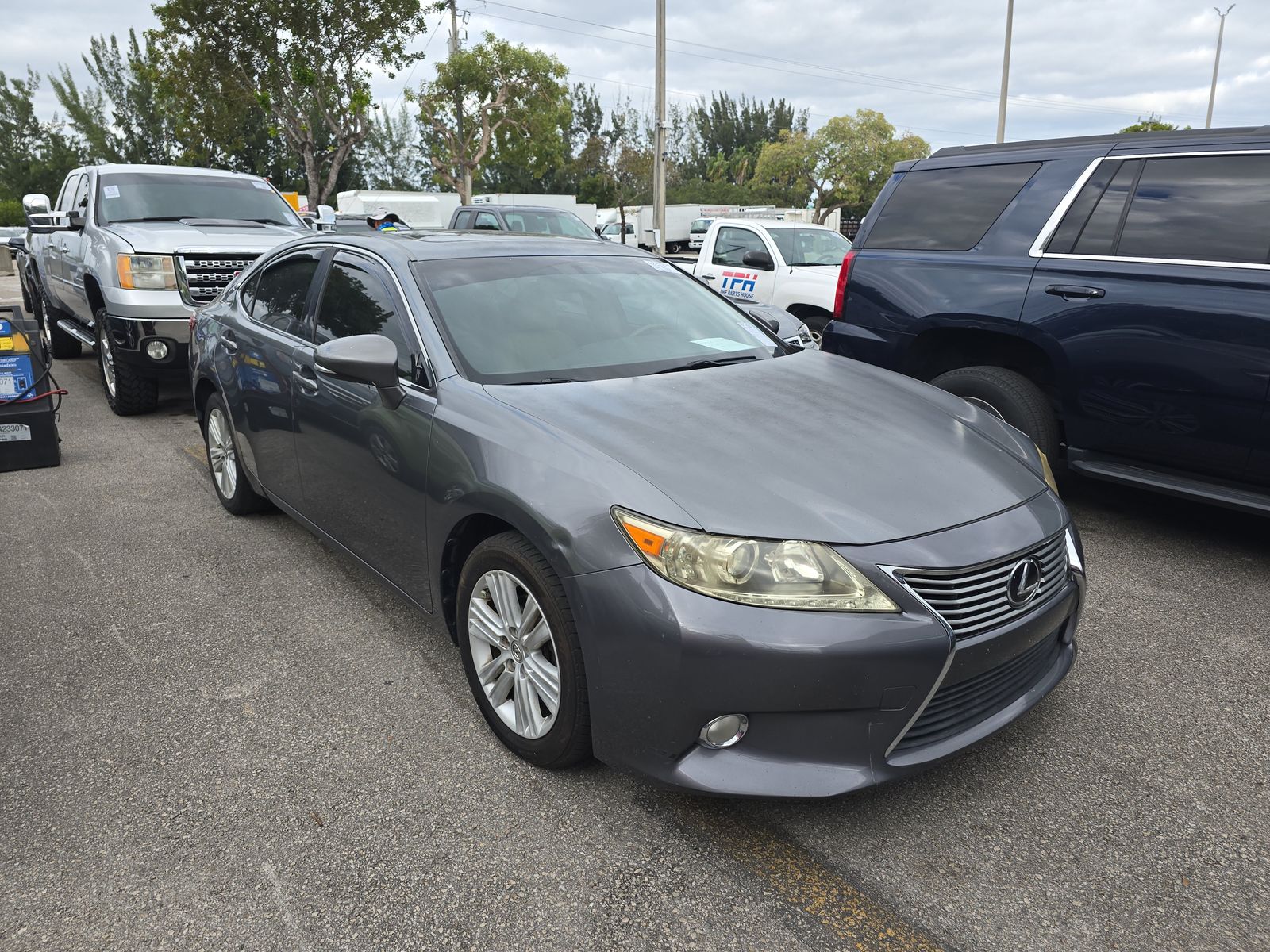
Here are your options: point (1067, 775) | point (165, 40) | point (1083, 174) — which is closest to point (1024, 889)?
point (1067, 775)

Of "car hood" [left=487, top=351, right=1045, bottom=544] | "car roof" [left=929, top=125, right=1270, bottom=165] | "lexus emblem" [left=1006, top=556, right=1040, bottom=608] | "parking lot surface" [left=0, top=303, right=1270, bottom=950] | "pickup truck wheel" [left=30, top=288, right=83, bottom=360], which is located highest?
"car roof" [left=929, top=125, right=1270, bottom=165]

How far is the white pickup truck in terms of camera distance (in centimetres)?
915

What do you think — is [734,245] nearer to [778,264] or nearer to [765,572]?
[778,264]

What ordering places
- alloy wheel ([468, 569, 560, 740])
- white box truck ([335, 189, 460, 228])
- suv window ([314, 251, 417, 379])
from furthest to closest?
white box truck ([335, 189, 460, 228]) → suv window ([314, 251, 417, 379]) → alloy wheel ([468, 569, 560, 740])

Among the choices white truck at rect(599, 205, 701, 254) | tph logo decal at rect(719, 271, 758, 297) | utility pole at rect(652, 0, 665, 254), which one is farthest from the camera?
white truck at rect(599, 205, 701, 254)

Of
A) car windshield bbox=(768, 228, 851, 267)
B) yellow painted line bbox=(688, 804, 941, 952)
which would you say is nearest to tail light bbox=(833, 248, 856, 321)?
yellow painted line bbox=(688, 804, 941, 952)

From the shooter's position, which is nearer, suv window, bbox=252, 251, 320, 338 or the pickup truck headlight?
suv window, bbox=252, 251, 320, 338

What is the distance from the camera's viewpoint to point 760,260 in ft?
30.5

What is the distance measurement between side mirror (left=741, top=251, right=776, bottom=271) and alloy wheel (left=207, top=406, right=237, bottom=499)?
18.8 feet

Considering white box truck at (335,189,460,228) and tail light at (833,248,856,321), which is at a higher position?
white box truck at (335,189,460,228)

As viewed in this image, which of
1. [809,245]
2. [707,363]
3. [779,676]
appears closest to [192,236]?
[707,363]

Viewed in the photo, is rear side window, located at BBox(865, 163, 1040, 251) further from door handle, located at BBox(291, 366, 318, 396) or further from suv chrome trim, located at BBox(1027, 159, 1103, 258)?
door handle, located at BBox(291, 366, 318, 396)

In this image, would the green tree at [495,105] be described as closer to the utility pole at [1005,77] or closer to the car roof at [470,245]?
the utility pole at [1005,77]

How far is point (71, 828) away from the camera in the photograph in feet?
8.30
